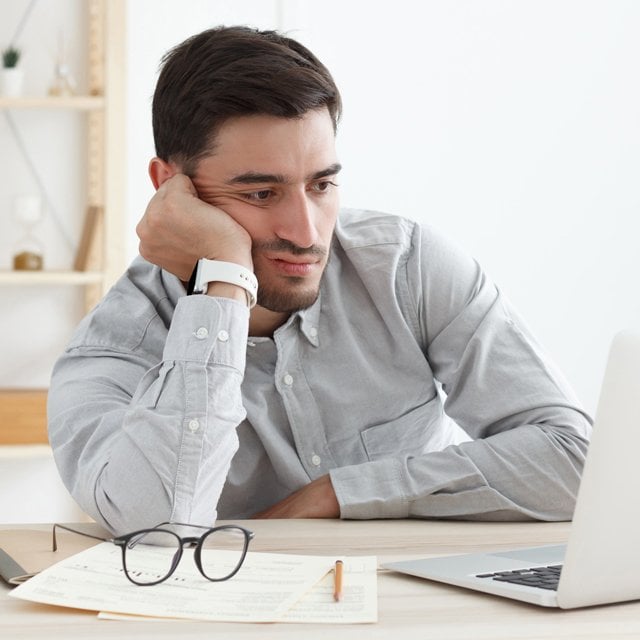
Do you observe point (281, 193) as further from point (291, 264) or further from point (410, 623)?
point (410, 623)

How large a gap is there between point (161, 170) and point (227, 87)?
0.75ft

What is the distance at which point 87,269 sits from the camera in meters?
3.17

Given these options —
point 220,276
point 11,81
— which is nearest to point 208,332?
point 220,276

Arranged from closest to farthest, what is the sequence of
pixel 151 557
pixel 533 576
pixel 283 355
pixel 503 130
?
pixel 533 576 → pixel 151 557 → pixel 283 355 → pixel 503 130

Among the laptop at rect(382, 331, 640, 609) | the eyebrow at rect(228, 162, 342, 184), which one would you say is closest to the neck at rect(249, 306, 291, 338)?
the eyebrow at rect(228, 162, 342, 184)

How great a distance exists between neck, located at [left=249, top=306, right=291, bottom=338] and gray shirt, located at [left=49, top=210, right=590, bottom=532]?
29mm

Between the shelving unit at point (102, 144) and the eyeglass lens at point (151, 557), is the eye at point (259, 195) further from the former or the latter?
the shelving unit at point (102, 144)

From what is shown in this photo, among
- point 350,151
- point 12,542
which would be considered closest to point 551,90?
point 350,151

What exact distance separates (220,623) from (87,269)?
247 centimetres

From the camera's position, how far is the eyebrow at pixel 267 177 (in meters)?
1.48

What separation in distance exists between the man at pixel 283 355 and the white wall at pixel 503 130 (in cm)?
159

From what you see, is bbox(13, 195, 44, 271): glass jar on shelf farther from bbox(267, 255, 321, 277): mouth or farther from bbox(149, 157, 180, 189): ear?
bbox(267, 255, 321, 277): mouth

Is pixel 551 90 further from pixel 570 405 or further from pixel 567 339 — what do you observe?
pixel 570 405

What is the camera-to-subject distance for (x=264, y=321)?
163 cm
